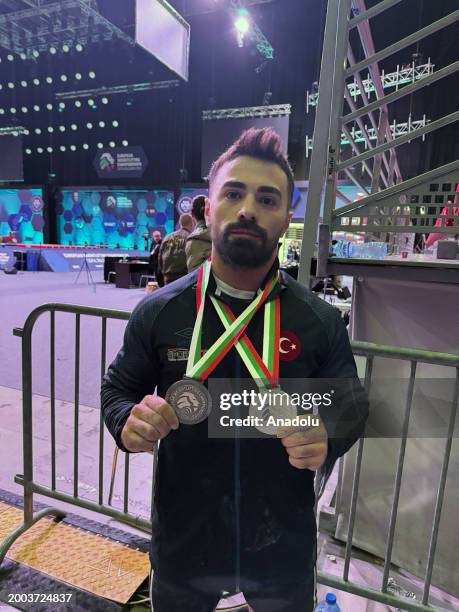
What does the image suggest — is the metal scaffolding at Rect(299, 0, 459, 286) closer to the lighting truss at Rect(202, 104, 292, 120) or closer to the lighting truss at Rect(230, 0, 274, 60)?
the lighting truss at Rect(230, 0, 274, 60)

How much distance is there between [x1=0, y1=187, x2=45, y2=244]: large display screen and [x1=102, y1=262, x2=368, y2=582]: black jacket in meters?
22.4

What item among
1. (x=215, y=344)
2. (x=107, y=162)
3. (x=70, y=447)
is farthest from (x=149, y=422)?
(x=107, y=162)

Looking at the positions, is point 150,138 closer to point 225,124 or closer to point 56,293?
point 225,124

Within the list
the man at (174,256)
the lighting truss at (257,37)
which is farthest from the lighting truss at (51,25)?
the man at (174,256)

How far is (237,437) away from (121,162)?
2024 cm

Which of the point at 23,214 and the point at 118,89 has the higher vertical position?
the point at 118,89

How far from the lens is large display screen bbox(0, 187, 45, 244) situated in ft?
68.3

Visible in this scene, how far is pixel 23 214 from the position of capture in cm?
2123

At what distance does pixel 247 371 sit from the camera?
106cm

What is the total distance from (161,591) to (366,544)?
1.69m

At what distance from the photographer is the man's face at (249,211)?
1.02 meters

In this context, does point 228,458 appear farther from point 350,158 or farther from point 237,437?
point 350,158

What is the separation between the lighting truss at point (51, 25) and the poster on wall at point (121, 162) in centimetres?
469

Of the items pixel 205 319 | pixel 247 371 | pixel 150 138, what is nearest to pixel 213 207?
pixel 205 319
